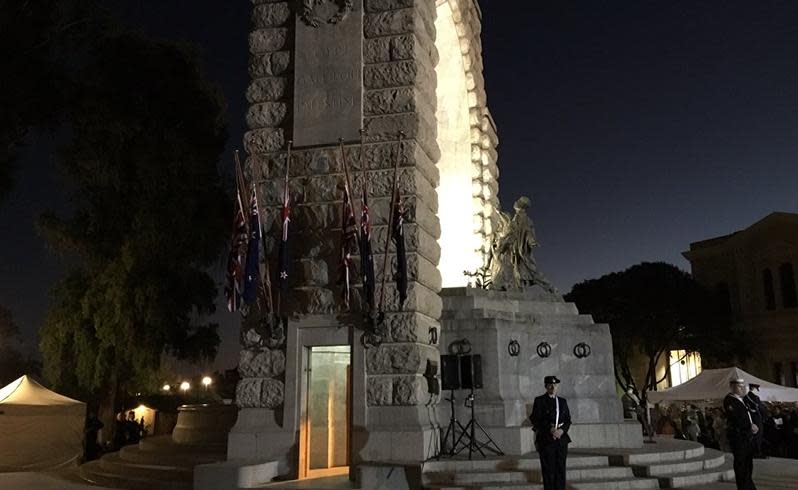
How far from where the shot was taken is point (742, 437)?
373 inches

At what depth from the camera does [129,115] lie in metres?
21.7

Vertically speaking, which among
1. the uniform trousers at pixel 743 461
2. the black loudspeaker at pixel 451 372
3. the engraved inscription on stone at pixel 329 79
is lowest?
the uniform trousers at pixel 743 461

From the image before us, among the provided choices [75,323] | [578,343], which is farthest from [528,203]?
[75,323]

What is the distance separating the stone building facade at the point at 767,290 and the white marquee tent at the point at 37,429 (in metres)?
38.6

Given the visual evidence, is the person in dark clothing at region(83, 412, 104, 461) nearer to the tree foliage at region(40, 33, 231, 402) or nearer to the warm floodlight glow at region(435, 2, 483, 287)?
the tree foliage at region(40, 33, 231, 402)

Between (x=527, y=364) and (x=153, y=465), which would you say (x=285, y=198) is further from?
(x=527, y=364)

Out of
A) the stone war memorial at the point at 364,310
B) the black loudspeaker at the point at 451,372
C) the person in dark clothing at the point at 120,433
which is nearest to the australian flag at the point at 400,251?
the stone war memorial at the point at 364,310

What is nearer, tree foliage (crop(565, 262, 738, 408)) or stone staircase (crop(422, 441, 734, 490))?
stone staircase (crop(422, 441, 734, 490))

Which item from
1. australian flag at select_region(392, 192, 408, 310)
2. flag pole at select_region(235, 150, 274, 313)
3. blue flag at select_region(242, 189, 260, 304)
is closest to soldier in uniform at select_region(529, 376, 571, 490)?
australian flag at select_region(392, 192, 408, 310)

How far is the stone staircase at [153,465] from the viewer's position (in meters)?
12.2

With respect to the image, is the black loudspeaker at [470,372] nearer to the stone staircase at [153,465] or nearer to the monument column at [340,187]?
the monument column at [340,187]

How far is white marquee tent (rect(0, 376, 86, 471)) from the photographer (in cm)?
1631

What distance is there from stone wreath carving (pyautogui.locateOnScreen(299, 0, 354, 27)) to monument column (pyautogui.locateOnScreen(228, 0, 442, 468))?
2 cm

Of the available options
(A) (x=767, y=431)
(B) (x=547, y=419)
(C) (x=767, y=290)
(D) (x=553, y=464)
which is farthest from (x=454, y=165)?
(C) (x=767, y=290)
